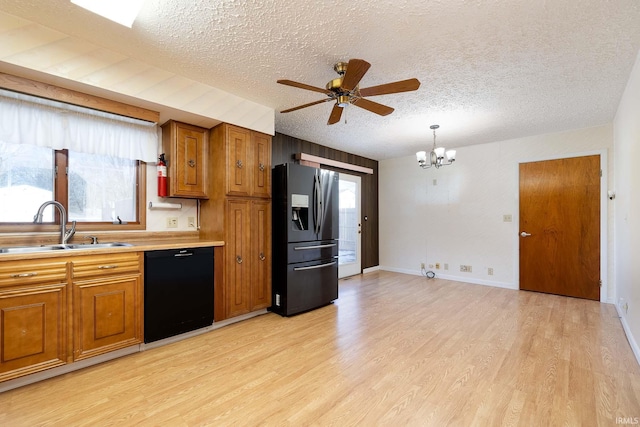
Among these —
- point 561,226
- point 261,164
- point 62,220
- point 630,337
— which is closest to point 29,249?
point 62,220

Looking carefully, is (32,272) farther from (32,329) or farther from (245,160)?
(245,160)

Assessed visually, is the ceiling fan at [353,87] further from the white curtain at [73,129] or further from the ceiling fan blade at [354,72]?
the white curtain at [73,129]

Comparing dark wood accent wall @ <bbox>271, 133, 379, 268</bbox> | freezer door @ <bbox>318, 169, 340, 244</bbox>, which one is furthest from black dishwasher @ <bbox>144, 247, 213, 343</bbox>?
dark wood accent wall @ <bbox>271, 133, 379, 268</bbox>

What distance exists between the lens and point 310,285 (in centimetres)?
350

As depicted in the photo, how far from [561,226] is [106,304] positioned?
5.53 metres

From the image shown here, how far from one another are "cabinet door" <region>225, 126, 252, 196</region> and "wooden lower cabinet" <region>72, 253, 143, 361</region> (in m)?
1.11

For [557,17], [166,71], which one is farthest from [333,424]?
[166,71]

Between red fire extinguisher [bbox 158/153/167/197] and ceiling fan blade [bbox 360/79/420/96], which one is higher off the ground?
ceiling fan blade [bbox 360/79/420/96]

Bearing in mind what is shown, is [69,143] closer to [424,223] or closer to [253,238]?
[253,238]

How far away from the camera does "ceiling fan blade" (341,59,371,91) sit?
71.6 inches

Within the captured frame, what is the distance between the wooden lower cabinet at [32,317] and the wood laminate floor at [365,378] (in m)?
0.18

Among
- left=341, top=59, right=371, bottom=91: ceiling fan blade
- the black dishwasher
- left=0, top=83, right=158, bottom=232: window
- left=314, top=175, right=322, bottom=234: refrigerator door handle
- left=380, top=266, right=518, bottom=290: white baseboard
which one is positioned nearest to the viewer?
left=341, top=59, right=371, bottom=91: ceiling fan blade

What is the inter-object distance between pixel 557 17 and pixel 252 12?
1.91 meters

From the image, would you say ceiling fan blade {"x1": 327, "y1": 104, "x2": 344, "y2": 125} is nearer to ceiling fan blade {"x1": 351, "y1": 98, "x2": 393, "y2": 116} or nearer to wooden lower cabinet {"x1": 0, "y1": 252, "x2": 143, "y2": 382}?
ceiling fan blade {"x1": 351, "y1": 98, "x2": 393, "y2": 116}
